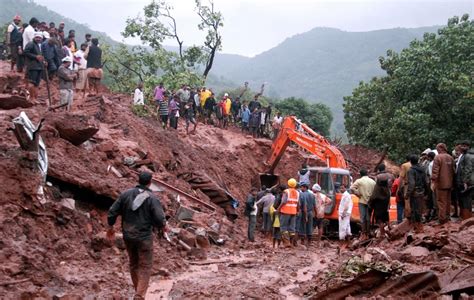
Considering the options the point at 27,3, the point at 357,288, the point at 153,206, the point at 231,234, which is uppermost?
the point at 27,3

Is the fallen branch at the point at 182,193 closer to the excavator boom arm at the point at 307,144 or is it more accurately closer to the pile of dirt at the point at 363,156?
the excavator boom arm at the point at 307,144

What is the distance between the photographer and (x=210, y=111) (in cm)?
2606

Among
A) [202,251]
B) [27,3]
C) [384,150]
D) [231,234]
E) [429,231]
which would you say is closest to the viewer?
[429,231]

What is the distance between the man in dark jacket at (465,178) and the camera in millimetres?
10250

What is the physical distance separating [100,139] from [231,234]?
423cm

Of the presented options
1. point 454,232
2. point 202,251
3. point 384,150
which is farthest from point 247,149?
point 454,232

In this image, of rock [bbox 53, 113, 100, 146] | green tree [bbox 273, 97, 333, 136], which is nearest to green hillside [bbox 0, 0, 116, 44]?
green tree [bbox 273, 97, 333, 136]

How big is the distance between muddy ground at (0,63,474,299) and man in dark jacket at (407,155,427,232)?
289mm

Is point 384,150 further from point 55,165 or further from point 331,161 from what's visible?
point 55,165

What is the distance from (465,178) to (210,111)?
16884mm

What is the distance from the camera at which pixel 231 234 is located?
14.2 m

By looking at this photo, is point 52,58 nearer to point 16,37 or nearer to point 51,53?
point 51,53

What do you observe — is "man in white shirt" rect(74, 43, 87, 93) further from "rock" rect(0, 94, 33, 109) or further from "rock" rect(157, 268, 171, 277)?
"rock" rect(157, 268, 171, 277)

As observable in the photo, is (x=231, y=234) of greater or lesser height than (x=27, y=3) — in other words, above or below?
below
